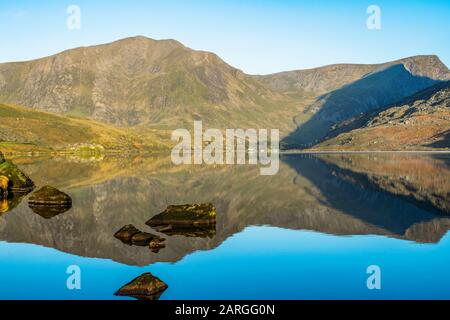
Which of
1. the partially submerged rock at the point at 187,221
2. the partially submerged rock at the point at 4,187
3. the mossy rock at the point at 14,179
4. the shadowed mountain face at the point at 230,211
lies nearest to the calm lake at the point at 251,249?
the shadowed mountain face at the point at 230,211

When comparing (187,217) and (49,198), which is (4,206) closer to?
(49,198)

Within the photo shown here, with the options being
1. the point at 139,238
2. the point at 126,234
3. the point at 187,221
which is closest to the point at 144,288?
the point at 139,238

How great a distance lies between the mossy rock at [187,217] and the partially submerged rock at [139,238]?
6.03 metres

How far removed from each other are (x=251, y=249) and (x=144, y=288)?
53.6 feet

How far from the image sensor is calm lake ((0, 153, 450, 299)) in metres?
31.2

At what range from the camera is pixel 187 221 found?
53.2m

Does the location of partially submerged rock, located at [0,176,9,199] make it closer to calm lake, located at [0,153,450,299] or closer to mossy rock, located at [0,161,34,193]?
mossy rock, located at [0,161,34,193]

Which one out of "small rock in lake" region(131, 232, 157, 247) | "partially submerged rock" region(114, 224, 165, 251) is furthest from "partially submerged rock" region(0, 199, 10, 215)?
"small rock in lake" region(131, 232, 157, 247)

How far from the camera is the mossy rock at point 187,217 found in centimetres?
5338

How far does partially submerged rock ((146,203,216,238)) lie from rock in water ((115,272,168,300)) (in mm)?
18673

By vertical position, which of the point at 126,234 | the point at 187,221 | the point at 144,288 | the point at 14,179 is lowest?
the point at 144,288

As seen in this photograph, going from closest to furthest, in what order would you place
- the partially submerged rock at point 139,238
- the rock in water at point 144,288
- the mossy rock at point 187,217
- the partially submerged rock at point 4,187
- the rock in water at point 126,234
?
the rock in water at point 144,288, the partially submerged rock at point 139,238, the rock in water at point 126,234, the mossy rock at point 187,217, the partially submerged rock at point 4,187

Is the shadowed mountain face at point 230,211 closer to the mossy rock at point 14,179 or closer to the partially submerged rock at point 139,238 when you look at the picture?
the partially submerged rock at point 139,238

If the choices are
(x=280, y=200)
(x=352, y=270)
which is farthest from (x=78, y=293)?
(x=280, y=200)
